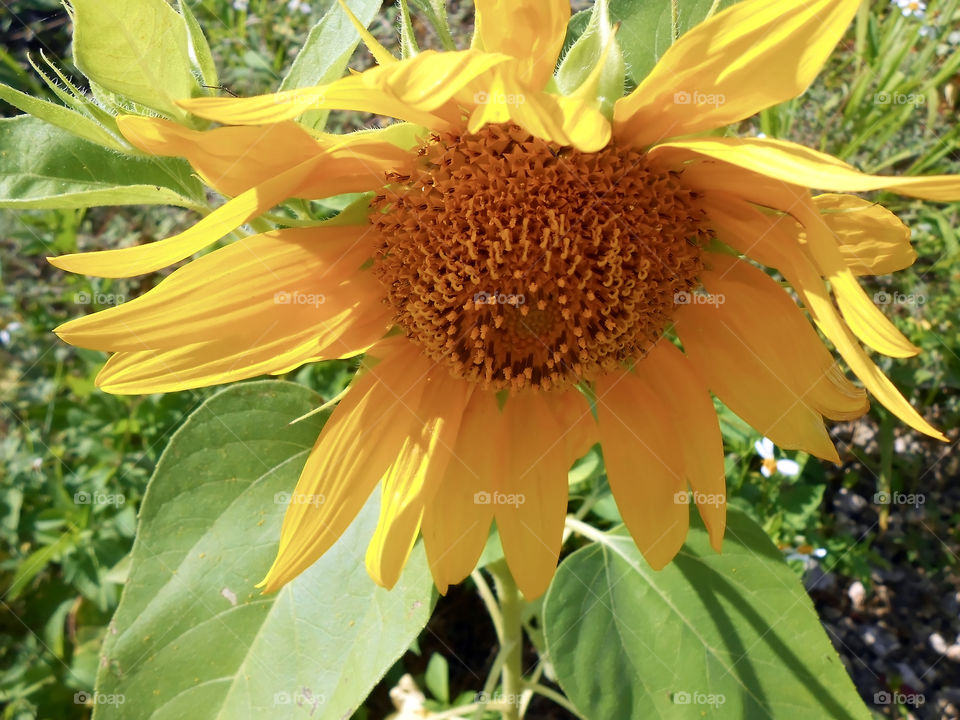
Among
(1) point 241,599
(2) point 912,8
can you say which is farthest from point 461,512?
(2) point 912,8

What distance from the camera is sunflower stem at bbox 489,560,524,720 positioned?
73.9 inches

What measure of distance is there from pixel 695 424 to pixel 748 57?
68 centimetres

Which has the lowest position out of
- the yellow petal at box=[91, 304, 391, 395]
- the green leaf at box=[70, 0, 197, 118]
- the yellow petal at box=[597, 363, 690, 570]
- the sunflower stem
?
the sunflower stem

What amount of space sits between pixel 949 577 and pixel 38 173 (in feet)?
10.1

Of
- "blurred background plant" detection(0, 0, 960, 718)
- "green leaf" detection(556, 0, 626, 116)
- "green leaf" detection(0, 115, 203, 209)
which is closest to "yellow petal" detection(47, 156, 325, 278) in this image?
"green leaf" detection(0, 115, 203, 209)

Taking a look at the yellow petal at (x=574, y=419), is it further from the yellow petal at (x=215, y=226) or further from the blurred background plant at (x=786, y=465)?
the blurred background plant at (x=786, y=465)

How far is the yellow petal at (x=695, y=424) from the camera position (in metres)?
1.41

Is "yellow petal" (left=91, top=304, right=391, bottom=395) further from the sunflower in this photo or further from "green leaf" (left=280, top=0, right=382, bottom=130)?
"green leaf" (left=280, top=0, right=382, bottom=130)

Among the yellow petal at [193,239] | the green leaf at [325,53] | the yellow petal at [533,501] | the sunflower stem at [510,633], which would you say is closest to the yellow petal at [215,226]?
the yellow petal at [193,239]

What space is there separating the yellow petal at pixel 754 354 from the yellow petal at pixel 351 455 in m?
0.54

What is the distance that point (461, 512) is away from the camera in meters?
1.46

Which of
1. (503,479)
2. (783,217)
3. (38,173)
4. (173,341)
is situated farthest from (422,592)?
(38,173)

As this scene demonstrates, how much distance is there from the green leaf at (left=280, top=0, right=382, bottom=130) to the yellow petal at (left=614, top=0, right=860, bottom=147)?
0.50m

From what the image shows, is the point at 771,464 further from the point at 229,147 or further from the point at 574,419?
the point at 229,147
